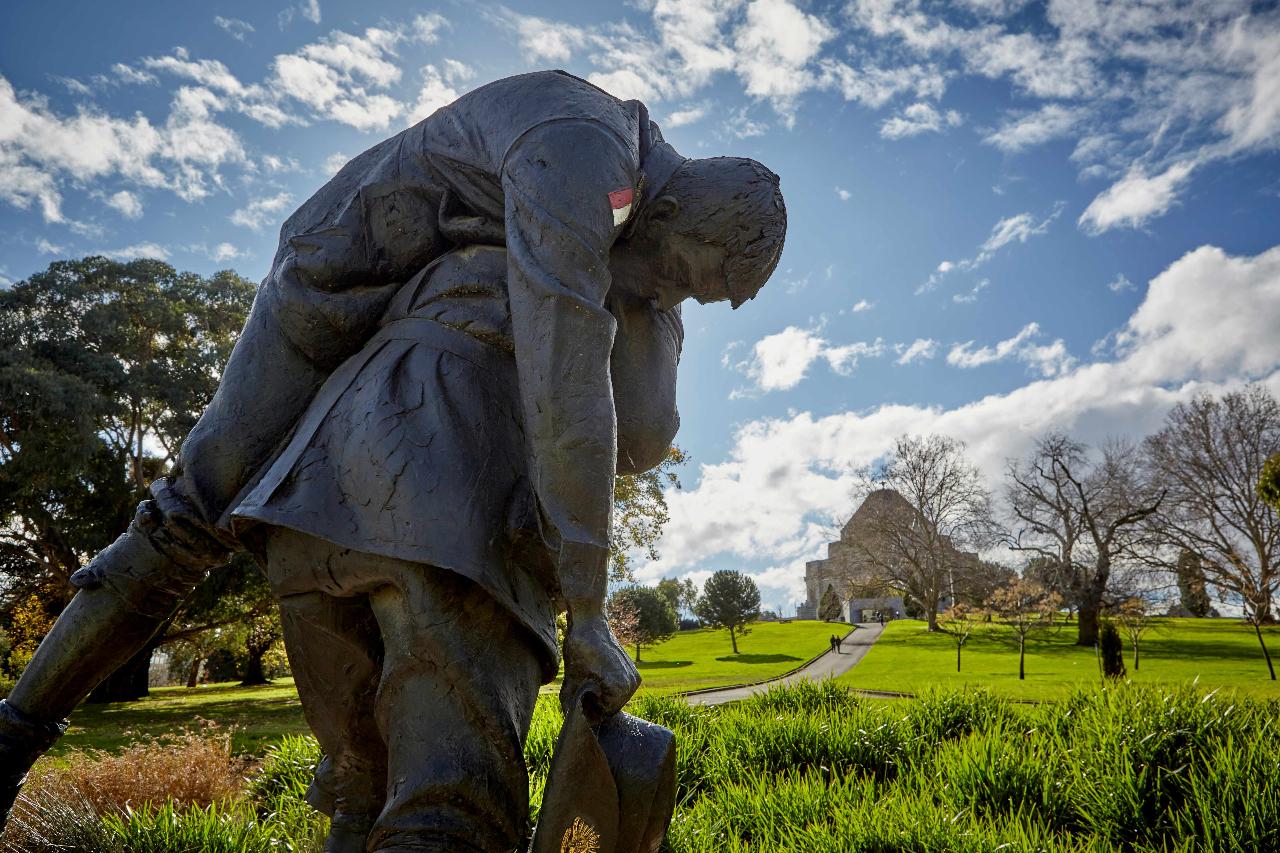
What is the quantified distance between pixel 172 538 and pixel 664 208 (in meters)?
1.28

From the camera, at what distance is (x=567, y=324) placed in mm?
1444

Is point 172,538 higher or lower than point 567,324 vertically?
lower

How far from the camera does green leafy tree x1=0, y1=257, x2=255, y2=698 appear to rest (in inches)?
703

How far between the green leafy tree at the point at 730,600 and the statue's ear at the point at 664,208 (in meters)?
43.2

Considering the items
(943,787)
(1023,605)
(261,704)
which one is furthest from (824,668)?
(943,787)

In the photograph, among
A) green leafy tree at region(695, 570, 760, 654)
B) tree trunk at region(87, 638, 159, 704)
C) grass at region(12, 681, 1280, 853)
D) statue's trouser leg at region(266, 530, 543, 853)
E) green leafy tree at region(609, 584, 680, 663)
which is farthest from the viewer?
green leafy tree at region(695, 570, 760, 654)

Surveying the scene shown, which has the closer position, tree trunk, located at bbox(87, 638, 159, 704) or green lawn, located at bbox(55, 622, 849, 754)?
green lawn, located at bbox(55, 622, 849, 754)

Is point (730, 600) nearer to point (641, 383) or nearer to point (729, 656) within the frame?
point (729, 656)

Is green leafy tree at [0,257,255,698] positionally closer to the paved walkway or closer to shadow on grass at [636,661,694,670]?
the paved walkway

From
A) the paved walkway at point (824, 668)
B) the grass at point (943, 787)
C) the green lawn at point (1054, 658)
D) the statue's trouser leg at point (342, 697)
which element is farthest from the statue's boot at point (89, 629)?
the green lawn at point (1054, 658)

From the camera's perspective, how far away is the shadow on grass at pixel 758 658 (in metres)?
35.2

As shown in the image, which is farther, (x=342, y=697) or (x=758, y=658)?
(x=758, y=658)

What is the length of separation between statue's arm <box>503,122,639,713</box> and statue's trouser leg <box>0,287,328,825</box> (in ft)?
2.03

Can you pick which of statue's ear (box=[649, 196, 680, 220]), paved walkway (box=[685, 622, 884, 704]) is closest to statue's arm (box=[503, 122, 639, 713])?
statue's ear (box=[649, 196, 680, 220])
